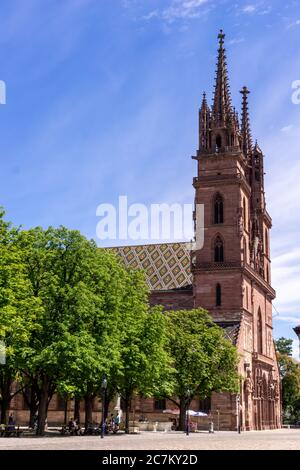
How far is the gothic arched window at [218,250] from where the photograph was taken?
82.4m

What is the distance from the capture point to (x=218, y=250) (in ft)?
271

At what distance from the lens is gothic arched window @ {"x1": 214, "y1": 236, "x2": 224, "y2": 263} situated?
82.4 meters

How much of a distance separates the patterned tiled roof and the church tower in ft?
10.4

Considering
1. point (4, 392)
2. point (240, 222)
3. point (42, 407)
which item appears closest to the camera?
point (42, 407)

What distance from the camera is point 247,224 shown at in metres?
87.5

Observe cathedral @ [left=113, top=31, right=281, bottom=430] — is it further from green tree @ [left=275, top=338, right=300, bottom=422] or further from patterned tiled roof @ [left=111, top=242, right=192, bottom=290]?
green tree @ [left=275, top=338, right=300, bottom=422]

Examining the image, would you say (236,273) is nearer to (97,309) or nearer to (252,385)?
(252,385)

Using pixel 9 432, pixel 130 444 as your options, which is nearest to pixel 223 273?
pixel 9 432

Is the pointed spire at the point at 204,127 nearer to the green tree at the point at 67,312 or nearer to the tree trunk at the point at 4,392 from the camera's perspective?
the green tree at the point at 67,312

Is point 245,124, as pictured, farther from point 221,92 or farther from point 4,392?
point 4,392

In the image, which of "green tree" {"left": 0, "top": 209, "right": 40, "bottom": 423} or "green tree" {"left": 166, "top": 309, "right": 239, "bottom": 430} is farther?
"green tree" {"left": 166, "top": 309, "right": 239, "bottom": 430}

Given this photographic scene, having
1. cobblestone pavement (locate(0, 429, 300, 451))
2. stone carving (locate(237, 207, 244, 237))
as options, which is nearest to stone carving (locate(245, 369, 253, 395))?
stone carving (locate(237, 207, 244, 237))

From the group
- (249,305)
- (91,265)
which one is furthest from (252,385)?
(91,265)

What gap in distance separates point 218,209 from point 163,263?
1122 cm
